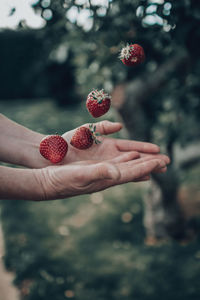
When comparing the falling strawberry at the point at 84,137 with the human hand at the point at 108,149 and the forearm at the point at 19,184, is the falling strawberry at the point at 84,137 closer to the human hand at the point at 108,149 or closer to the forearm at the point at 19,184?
the human hand at the point at 108,149

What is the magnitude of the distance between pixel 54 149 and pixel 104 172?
16.7 inches

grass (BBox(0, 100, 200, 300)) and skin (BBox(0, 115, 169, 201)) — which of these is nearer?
skin (BBox(0, 115, 169, 201))

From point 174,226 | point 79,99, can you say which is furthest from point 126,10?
point 79,99

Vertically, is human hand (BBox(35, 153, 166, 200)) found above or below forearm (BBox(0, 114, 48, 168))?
below

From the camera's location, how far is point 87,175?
4.28ft

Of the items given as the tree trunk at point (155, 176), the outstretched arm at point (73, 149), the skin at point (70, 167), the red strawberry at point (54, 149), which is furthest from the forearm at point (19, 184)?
the tree trunk at point (155, 176)

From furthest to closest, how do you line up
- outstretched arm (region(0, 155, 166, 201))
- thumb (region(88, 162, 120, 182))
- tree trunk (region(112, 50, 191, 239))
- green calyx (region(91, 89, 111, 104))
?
tree trunk (region(112, 50, 191, 239)) < green calyx (region(91, 89, 111, 104)) < outstretched arm (region(0, 155, 166, 201)) < thumb (region(88, 162, 120, 182))

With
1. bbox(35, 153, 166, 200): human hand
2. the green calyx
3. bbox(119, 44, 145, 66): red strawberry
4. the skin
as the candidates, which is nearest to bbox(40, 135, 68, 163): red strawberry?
the skin

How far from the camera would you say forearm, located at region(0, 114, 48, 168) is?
1801 mm

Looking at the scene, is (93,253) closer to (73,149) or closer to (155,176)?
(155,176)

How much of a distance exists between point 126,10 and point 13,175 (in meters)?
1.15

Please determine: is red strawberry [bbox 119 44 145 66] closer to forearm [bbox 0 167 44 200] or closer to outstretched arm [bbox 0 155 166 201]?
outstretched arm [bbox 0 155 166 201]

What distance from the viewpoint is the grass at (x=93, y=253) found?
8.16ft

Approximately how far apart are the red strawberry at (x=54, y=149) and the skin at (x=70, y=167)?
0.05 meters
